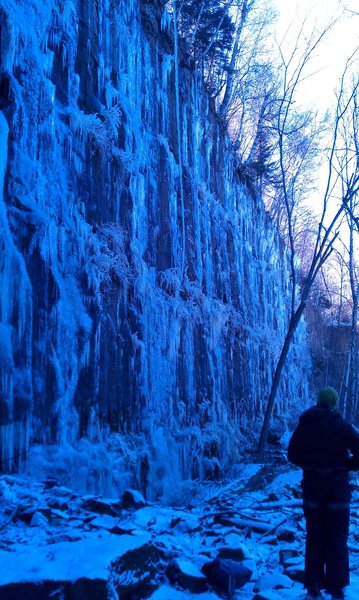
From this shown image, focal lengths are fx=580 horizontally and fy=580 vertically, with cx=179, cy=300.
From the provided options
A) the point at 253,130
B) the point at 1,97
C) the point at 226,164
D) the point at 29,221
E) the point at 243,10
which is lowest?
the point at 29,221

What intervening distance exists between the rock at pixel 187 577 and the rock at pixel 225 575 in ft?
0.24

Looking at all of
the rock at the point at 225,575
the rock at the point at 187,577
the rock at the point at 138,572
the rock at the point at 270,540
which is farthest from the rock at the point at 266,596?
the rock at the point at 270,540

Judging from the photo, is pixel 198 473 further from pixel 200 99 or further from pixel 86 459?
pixel 200 99

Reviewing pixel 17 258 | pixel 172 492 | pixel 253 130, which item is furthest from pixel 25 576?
pixel 253 130

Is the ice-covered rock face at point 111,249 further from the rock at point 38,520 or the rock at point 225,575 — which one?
the rock at point 225,575

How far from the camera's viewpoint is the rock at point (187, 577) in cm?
396

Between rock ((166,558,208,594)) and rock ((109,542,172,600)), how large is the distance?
66 mm

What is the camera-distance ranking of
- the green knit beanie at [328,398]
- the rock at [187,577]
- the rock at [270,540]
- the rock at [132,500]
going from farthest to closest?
the rock at [132,500] < the rock at [270,540] < the green knit beanie at [328,398] < the rock at [187,577]

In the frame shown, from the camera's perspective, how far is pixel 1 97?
6.29 metres

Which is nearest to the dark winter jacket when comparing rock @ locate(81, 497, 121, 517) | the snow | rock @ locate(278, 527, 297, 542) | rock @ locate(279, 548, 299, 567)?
rock @ locate(279, 548, 299, 567)

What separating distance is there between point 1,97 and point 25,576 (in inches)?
196

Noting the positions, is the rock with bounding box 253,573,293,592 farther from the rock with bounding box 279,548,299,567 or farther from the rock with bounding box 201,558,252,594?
the rock with bounding box 279,548,299,567

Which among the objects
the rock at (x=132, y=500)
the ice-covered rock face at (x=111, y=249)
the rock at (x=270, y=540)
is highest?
the ice-covered rock face at (x=111, y=249)

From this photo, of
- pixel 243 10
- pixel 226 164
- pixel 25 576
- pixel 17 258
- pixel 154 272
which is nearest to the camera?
pixel 25 576
